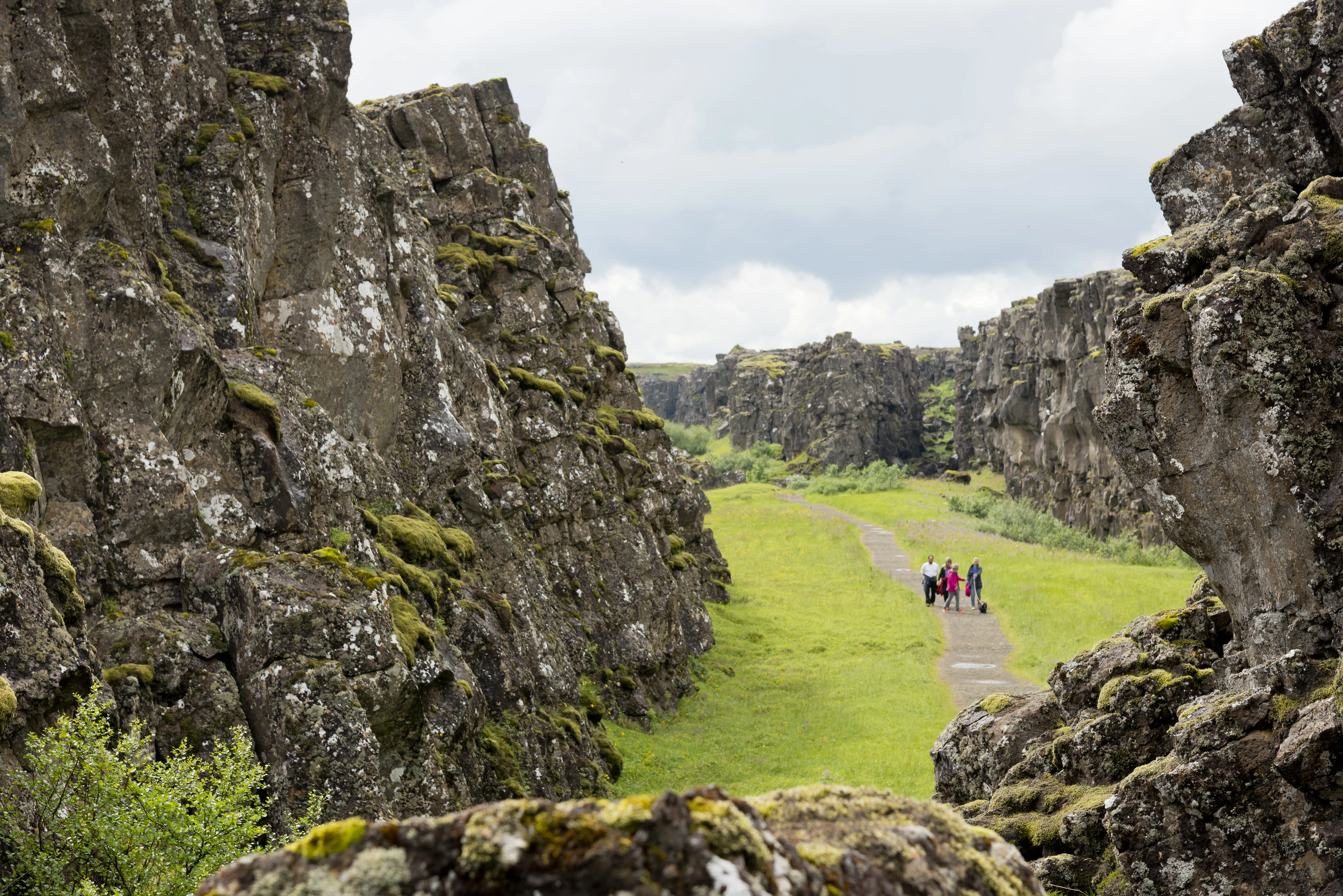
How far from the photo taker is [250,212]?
22078 mm

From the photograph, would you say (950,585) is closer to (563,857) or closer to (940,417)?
(563,857)

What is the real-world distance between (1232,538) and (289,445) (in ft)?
57.2

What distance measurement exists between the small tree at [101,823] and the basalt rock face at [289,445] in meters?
1.17

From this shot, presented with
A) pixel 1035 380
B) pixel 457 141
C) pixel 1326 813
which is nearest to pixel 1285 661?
pixel 1326 813

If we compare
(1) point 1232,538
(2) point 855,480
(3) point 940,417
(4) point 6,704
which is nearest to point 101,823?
(4) point 6,704

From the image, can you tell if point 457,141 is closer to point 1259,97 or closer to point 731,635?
point 731,635

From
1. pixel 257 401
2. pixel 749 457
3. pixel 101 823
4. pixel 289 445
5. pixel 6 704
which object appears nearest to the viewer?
pixel 101 823

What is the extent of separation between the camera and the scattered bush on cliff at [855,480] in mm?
111125

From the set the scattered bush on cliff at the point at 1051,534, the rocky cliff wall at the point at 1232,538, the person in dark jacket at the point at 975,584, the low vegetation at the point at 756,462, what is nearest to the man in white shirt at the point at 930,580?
the person in dark jacket at the point at 975,584

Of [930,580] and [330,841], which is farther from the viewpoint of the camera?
[930,580]

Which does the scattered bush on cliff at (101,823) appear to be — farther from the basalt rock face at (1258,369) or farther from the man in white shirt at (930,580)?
the man in white shirt at (930,580)

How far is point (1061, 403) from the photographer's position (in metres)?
84.6

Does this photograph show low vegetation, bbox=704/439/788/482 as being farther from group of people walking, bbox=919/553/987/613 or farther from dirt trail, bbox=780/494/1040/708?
group of people walking, bbox=919/553/987/613

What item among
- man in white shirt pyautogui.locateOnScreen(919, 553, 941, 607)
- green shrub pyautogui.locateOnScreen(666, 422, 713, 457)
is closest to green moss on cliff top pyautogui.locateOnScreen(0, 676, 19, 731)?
man in white shirt pyautogui.locateOnScreen(919, 553, 941, 607)
